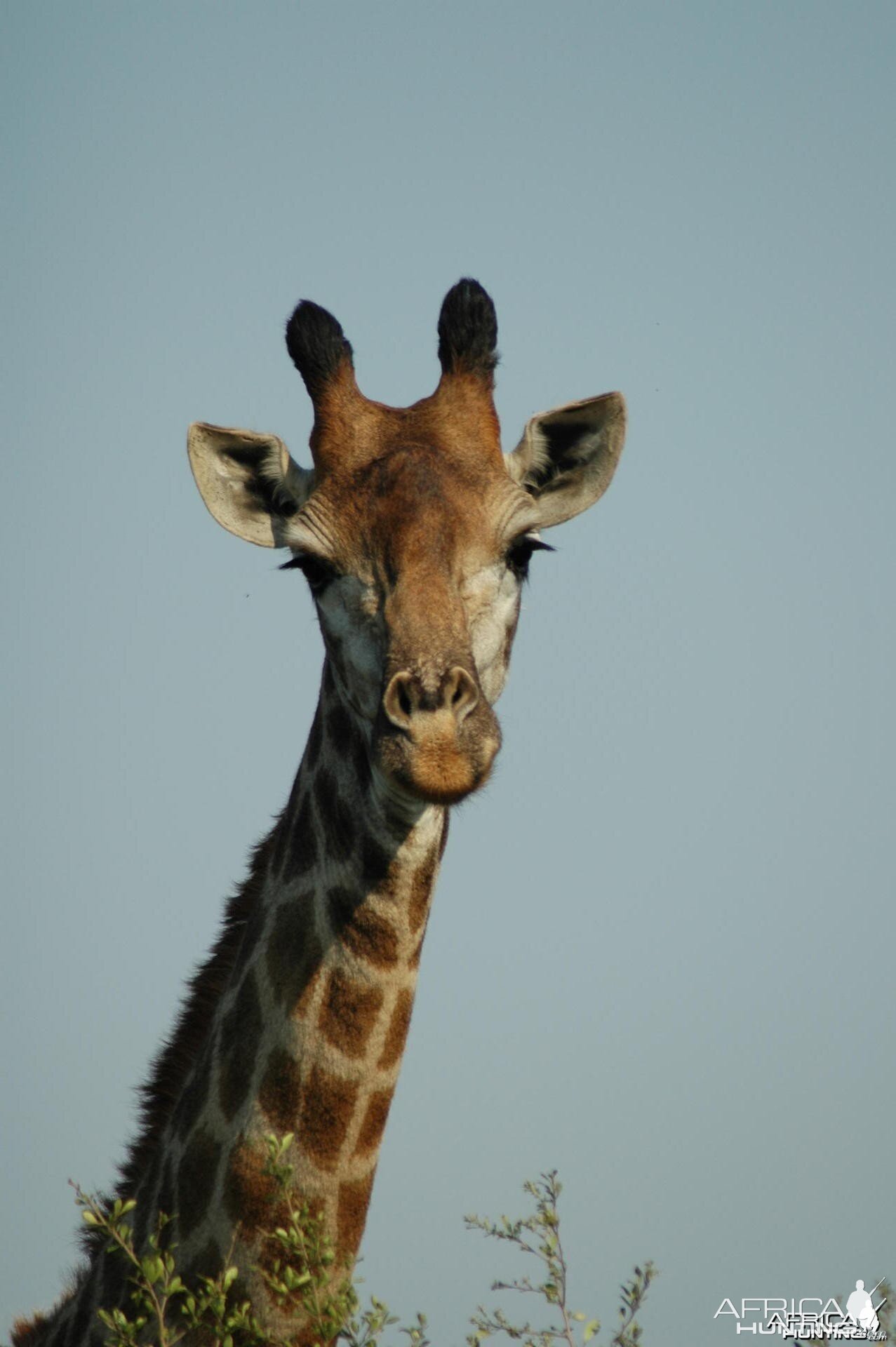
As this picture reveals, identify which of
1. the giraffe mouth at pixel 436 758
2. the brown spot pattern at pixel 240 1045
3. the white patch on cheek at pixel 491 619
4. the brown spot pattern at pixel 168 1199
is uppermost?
the white patch on cheek at pixel 491 619

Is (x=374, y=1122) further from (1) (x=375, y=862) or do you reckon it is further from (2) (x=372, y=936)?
(1) (x=375, y=862)

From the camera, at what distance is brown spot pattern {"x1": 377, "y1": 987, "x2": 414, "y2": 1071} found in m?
6.90

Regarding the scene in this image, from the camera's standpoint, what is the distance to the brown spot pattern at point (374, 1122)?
6.79m

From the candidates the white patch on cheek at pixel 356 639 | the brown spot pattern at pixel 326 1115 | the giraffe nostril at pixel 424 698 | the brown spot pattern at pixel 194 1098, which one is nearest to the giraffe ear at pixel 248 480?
the white patch on cheek at pixel 356 639

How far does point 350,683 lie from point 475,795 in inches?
38.2

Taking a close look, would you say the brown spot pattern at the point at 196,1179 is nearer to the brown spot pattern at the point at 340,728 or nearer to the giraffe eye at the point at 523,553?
the brown spot pattern at the point at 340,728

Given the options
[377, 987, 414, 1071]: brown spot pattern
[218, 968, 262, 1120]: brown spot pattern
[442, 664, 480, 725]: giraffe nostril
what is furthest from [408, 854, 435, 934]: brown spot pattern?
[442, 664, 480, 725]: giraffe nostril

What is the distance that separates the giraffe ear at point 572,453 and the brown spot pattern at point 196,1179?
11.8 ft

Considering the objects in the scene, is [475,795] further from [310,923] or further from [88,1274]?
[88,1274]

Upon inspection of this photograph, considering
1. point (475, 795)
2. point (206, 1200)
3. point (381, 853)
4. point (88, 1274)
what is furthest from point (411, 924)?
point (88, 1274)

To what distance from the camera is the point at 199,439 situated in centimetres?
819

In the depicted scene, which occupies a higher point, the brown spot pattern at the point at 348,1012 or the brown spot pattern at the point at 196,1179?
the brown spot pattern at the point at 348,1012

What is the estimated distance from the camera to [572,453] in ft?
28.4

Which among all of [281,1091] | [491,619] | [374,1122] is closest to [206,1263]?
[281,1091]
